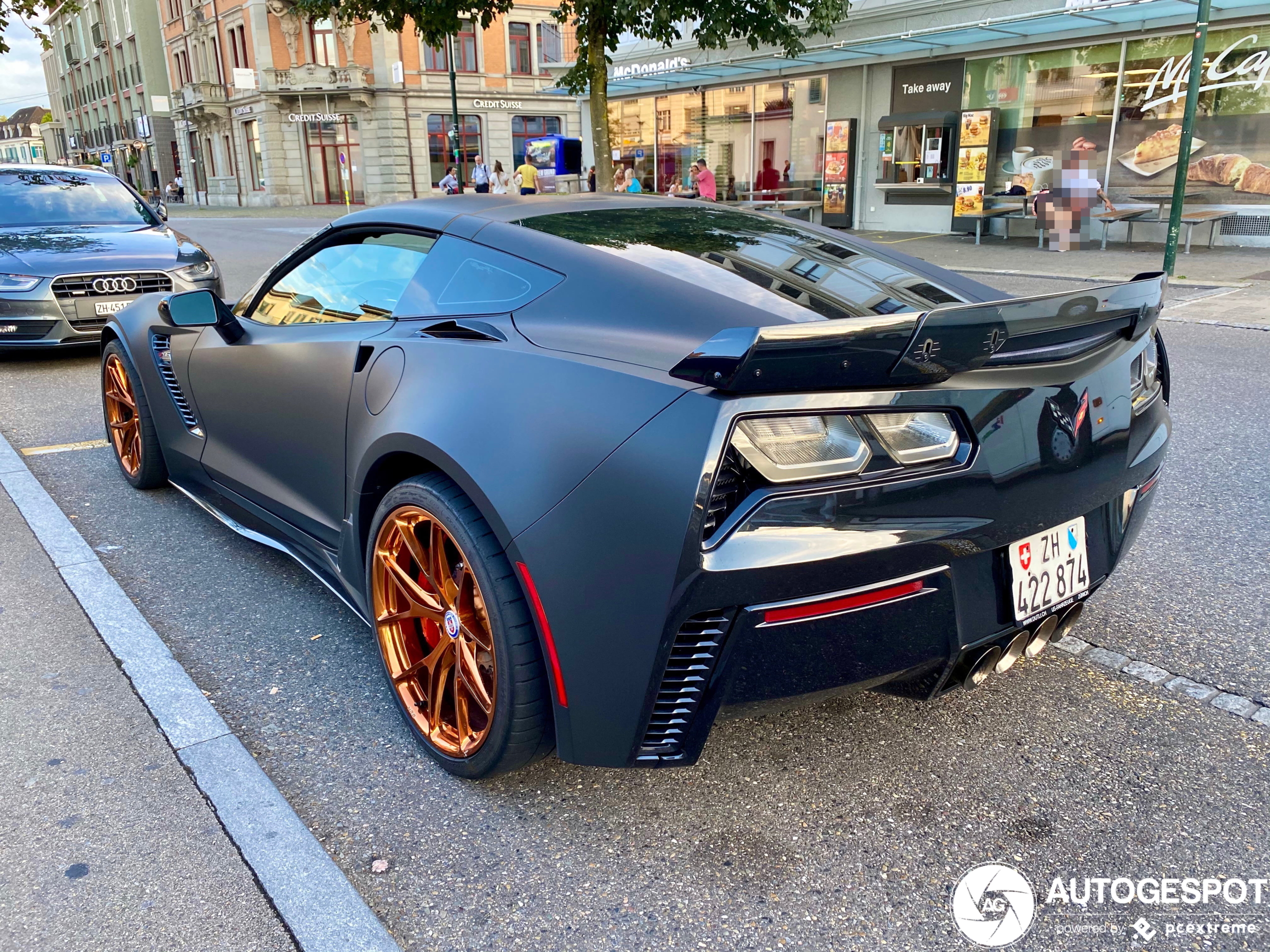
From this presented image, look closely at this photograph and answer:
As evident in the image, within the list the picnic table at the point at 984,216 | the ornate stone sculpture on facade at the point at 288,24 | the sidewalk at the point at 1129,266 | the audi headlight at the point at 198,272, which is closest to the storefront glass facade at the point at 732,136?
the picnic table at the point at 984,216

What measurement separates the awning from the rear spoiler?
15.3m

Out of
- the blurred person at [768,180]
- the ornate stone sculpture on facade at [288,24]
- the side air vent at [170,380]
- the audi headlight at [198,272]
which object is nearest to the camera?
the side air vent at [170,380]

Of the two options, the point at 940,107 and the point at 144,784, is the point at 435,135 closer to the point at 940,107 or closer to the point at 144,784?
the point at 940,107

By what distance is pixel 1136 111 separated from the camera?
640 inches

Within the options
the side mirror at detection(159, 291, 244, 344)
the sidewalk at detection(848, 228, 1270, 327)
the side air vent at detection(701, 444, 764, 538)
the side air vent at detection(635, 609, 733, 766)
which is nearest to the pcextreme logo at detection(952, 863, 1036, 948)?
the side air vent at detection(635, 609, 733, 766)

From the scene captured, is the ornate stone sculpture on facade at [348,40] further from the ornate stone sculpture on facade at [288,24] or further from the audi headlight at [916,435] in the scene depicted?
the audi headlight at [916,435]

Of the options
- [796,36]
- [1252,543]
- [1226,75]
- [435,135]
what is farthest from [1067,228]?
[435,135]

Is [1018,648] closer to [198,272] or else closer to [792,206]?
[198,272]

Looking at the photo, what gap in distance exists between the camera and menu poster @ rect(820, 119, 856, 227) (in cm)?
2048

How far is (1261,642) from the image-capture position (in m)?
2.93

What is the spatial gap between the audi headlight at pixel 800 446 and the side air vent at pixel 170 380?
8.85ft

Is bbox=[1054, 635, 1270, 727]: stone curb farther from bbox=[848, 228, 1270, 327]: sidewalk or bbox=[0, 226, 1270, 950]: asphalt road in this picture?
bbox=[848, 228, 1270, 327]: sidewalk

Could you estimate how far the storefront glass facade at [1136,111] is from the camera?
592 inches

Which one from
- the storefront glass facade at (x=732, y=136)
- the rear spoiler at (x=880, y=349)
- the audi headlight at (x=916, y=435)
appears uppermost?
the storefront glass facade at (x=732, y=136)
